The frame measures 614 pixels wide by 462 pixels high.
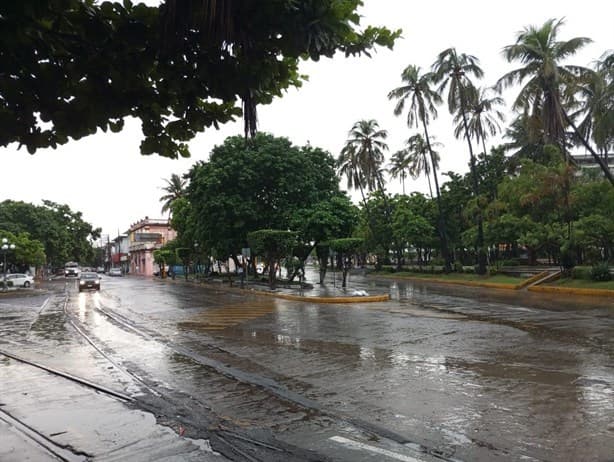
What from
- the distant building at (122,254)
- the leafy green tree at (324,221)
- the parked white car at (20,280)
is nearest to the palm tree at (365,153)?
the leafy green tree at (324,221)

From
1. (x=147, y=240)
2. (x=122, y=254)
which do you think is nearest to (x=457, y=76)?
(x=147, y=240)

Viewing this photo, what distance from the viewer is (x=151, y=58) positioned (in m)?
4.36

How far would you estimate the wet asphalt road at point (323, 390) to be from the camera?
5418 mm

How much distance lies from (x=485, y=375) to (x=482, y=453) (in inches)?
143

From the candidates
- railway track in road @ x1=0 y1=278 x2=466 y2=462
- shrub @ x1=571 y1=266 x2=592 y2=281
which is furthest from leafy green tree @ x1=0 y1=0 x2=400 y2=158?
shrub @ x1=571 y1=266 x2=592 y2=281

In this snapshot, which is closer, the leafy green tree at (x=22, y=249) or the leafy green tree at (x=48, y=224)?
the leafy green tree at (x=22, y=249)

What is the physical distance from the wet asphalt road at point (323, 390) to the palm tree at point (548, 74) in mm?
14082

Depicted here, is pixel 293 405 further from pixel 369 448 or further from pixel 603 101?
pixel 603 101

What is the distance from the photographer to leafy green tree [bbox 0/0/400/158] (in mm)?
3619

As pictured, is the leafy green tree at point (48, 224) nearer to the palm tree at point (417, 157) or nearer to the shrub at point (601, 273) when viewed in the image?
the palm tree at point (417, 157)

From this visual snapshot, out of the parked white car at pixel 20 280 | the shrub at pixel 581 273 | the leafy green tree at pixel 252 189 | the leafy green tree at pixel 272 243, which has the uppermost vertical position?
the leafy green tree at pixel 252 189

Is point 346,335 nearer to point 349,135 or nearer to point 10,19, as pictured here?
point 10,19

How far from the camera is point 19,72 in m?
4.27

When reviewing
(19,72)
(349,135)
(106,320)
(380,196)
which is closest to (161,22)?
(19,72)
